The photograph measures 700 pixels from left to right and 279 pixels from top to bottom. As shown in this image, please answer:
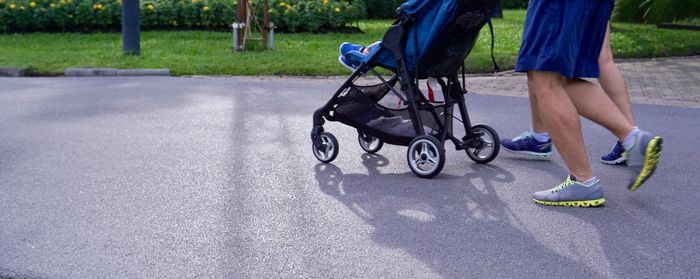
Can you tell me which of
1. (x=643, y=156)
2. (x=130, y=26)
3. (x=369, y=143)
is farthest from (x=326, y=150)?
(x=130, y=26)

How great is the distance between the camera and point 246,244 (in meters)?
4.33

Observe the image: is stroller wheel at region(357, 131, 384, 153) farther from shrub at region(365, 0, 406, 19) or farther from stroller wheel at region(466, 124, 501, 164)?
shrub at region(365, 0, 406, 19)

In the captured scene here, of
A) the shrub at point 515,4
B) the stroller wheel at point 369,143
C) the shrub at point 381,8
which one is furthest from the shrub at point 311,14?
the shrub at point 515,4

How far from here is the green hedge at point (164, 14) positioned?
57.4 ft

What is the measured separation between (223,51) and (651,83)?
6.21m

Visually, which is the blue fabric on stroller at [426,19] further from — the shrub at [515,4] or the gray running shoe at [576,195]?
the shrub at [515,4]

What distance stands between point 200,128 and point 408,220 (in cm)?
317

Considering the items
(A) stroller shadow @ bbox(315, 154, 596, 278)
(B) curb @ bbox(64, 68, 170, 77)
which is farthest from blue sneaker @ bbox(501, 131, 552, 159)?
(B) curb @ bbox(64, 68, 170, 77)

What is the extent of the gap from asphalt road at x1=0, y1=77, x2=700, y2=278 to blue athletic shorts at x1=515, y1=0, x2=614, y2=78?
0.77 metres

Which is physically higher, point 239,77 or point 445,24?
point 445,24

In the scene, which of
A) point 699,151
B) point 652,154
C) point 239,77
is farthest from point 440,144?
point 239,77

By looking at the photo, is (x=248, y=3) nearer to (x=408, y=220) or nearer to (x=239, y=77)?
(x=239, y=77)

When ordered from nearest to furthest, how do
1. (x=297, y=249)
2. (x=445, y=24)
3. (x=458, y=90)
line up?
1. (x=297, y=249)
2. (x=445, y=24)
3. (x=458, y=90)

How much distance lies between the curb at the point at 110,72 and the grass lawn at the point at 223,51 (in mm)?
150
